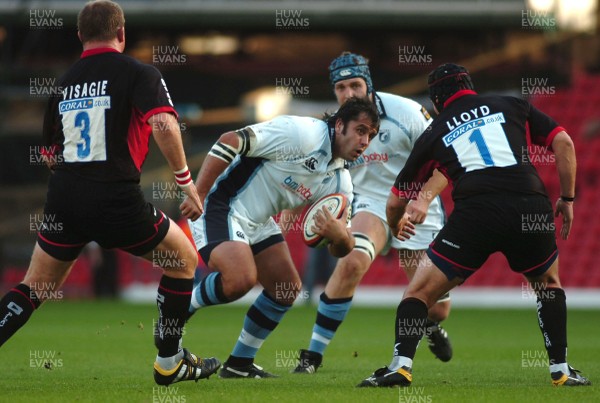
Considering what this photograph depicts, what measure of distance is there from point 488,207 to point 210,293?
2090mm

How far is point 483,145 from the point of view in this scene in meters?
6.44

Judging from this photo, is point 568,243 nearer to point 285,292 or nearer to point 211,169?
point 285,292

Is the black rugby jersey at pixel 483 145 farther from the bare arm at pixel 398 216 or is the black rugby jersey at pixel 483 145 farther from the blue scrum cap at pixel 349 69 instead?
the blue scrum cap at pixel 349 69

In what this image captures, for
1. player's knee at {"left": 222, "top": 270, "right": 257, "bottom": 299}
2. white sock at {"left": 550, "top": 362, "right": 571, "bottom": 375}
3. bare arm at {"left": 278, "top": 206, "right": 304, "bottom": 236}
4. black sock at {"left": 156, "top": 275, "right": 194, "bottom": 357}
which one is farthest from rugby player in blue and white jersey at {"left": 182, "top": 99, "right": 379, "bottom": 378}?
white sock at {"left": 550, "top": 362, "right": 571, "bottom": 375}

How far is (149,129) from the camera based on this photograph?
6.09 m

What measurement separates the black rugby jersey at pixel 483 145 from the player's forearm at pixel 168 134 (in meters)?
1.55

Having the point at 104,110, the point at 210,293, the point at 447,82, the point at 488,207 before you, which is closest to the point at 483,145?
the point at 488,207

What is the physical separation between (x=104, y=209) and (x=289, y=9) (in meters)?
19.7

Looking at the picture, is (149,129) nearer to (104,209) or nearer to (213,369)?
(104,209)

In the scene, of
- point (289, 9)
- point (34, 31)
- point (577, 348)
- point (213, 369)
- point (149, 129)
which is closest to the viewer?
point (149, 129)

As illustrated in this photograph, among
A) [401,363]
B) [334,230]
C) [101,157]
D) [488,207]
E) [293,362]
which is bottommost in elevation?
[293,362]

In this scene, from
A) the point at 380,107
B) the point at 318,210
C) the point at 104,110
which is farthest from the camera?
the point at 380,107

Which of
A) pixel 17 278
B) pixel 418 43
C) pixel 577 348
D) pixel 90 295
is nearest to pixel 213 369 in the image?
pixel 577 348

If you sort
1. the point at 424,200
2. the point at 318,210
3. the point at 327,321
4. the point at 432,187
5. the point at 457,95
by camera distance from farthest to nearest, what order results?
the point at 327,321, the point at 432,187, the point at 318,210, the point at 424,200, the point at 457,95
